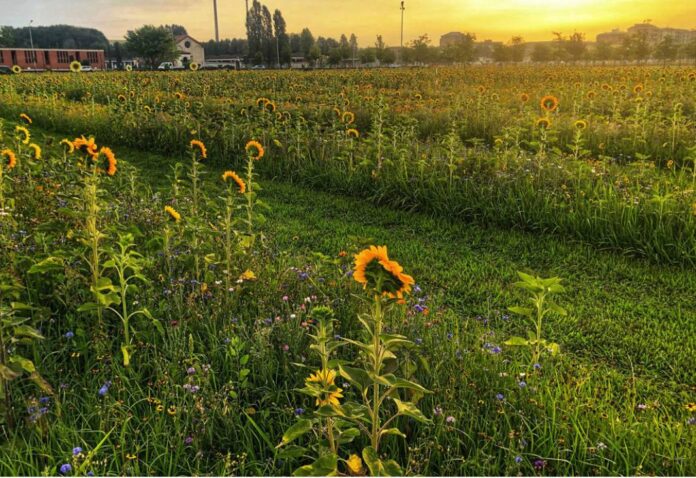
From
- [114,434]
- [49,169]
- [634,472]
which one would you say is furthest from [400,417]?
[49,169]

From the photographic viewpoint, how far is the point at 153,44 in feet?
242

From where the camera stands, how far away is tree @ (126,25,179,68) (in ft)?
243

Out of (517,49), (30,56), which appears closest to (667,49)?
(517,49)

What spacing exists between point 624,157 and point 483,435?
24.8ft

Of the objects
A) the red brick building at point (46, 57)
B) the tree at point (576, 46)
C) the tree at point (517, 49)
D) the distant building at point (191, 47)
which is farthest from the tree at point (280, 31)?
the tree at point (576, 46)

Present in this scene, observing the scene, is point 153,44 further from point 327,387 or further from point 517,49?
point 327,387

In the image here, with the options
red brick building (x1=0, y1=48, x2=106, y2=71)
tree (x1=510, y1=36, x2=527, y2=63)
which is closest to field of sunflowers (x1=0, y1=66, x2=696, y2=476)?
tree (x1=510, y1=36, x2=527, y2=63)

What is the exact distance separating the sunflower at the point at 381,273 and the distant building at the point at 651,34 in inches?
2502

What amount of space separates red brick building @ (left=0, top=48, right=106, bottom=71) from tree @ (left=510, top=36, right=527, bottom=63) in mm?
58242

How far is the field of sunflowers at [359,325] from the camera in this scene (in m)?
2.20

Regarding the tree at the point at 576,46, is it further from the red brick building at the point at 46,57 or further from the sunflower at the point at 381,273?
the sunflower at the point at 381,273

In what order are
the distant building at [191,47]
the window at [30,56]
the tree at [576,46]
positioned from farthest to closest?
1. the distant building at [191,47]
2. the window at [30,56]
3. the tree at [576,46]

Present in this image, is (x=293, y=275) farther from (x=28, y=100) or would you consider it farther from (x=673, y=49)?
(x=673, y=49)

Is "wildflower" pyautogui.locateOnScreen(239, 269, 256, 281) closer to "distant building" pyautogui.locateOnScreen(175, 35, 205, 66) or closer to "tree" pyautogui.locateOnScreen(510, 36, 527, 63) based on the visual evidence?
"tree" pyautogui.locateOnScreen(510, 36, 527, 63)
